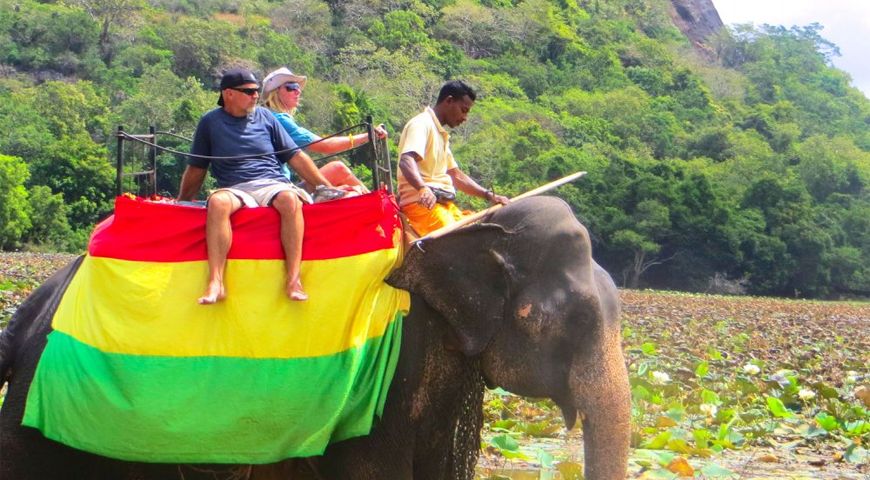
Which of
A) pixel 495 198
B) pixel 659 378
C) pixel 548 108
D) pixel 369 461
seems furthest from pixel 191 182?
pixel 548 108

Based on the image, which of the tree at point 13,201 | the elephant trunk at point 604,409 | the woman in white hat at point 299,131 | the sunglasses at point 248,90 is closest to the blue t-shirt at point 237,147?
the sunglasses at point 248,90

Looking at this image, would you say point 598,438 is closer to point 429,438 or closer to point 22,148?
point 429,438

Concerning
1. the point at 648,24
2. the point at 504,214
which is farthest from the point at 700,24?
the point at 504,214

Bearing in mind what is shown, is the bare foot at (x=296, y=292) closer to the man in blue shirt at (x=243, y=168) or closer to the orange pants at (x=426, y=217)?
the man in blue shirt at (x=243, y=168)

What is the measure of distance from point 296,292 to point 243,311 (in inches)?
11.7

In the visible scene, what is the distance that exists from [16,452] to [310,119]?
7429 centimetres

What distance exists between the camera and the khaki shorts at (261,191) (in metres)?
6.70

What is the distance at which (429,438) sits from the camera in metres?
6.51

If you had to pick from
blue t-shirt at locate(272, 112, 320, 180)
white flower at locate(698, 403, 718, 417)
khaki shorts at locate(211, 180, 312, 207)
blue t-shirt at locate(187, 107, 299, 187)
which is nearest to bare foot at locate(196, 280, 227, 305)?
khaki shorts at locate(211, 180, 312, 207)

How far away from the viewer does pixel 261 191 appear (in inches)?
268

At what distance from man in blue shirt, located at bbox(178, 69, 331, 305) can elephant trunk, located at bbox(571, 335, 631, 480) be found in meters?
1.46

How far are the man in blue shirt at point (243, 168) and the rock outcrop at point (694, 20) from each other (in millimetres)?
166055

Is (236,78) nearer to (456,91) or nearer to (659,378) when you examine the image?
(456,91)

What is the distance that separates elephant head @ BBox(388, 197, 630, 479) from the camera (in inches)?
242
